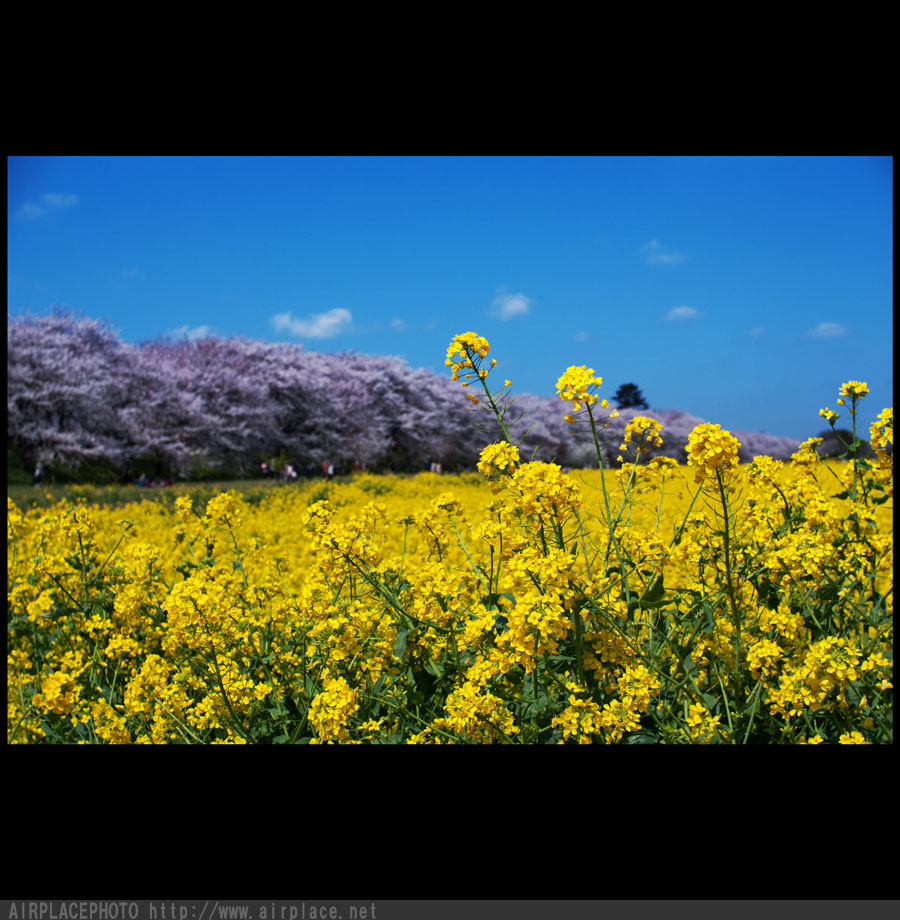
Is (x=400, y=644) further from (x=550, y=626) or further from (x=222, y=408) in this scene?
(x=222, y=408)

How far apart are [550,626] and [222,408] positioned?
26.1 m

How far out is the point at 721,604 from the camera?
2.66 metres

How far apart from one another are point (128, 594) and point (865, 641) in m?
2.91

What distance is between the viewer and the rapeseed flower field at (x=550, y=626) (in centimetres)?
220

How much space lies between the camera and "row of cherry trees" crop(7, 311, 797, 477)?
68.9 ft

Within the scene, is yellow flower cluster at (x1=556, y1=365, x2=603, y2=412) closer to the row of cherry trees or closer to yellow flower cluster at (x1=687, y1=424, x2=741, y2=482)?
yellow flower cluster at (x1=687, y1=424, x2=741, y2=482)

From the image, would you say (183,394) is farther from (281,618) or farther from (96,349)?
(281,618)

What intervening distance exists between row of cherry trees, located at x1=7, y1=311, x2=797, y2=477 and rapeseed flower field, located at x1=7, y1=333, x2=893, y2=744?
13.4 metres
